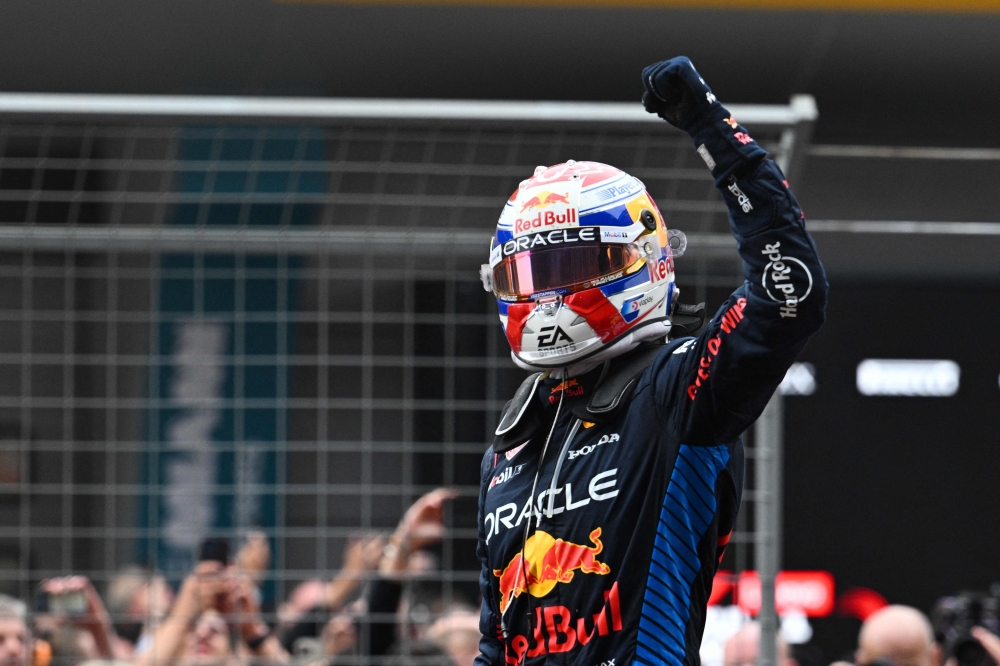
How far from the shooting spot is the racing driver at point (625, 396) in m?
1.66

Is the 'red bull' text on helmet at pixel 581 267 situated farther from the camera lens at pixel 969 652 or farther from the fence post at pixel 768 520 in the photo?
the camera lens at pixel 969 652

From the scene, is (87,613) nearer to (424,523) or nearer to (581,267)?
(424,523)

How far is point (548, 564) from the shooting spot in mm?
1906

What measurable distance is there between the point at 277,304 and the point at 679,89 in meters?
2.43

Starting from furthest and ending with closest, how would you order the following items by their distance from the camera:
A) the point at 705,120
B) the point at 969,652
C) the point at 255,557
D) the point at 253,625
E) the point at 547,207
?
the point at 255,557, the point at 969,652, the point at 253,625, the point at 547,207, the point at 705,120

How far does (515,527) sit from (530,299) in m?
0.37

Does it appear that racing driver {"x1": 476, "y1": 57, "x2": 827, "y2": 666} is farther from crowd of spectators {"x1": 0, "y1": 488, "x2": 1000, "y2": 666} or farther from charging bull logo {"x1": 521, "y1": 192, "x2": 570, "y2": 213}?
crowd of spectators {"x1": 0, "y1": 488, "x2": 1000, "y2": 666}

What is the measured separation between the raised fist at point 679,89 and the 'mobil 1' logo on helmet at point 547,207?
→ 31 centimetres

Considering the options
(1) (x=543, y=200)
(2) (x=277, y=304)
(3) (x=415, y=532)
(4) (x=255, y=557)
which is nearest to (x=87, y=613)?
(4) (x=255, y=557)

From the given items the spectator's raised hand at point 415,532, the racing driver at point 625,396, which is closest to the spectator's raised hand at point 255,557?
the spectator's raised hand at point 415,532

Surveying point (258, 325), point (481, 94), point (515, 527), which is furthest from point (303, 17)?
point (515, 527)

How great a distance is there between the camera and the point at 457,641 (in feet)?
13.4

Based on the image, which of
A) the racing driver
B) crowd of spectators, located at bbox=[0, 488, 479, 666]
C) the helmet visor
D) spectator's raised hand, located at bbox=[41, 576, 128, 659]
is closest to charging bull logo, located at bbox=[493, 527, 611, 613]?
the racing driver

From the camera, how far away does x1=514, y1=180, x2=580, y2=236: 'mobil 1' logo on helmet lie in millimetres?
2010
